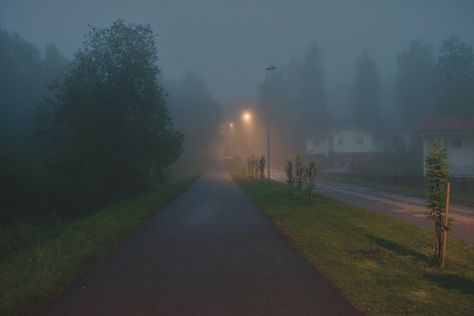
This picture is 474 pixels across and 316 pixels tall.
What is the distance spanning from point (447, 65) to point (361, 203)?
5578 cm

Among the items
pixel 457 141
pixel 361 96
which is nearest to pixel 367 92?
pixel 361 96

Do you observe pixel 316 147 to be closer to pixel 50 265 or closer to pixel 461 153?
pixel 461 153

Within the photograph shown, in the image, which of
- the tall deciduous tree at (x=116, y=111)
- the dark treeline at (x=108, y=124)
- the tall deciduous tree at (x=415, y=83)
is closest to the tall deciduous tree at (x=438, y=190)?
the dark treeline at (x=108, y=124)

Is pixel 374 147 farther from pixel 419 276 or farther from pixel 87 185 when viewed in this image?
pixel 419 276

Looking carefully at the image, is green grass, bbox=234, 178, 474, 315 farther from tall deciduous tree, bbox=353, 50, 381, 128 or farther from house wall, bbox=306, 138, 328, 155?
tall deciduous tree, bbox=353, 50, 381, 128

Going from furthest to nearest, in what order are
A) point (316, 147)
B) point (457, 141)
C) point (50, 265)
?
1. point (316, 147)
2. point (457, 141)
3. point (50, 265)

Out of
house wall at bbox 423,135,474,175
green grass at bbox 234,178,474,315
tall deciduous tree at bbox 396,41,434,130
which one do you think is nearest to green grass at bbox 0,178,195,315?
green grass at bbox 234,178,474,315

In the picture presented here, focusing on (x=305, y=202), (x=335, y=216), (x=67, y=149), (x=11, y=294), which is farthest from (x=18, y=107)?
(x=11, y=294)

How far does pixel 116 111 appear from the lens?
101ft

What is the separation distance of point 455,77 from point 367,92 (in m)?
31.2

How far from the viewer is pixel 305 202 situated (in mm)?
18688

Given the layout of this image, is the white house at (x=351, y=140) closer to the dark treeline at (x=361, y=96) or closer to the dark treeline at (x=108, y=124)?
the dark treeline at (x=361, y=96)

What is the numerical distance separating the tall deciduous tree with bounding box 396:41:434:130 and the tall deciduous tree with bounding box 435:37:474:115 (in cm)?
903

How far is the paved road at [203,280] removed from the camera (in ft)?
18.5
